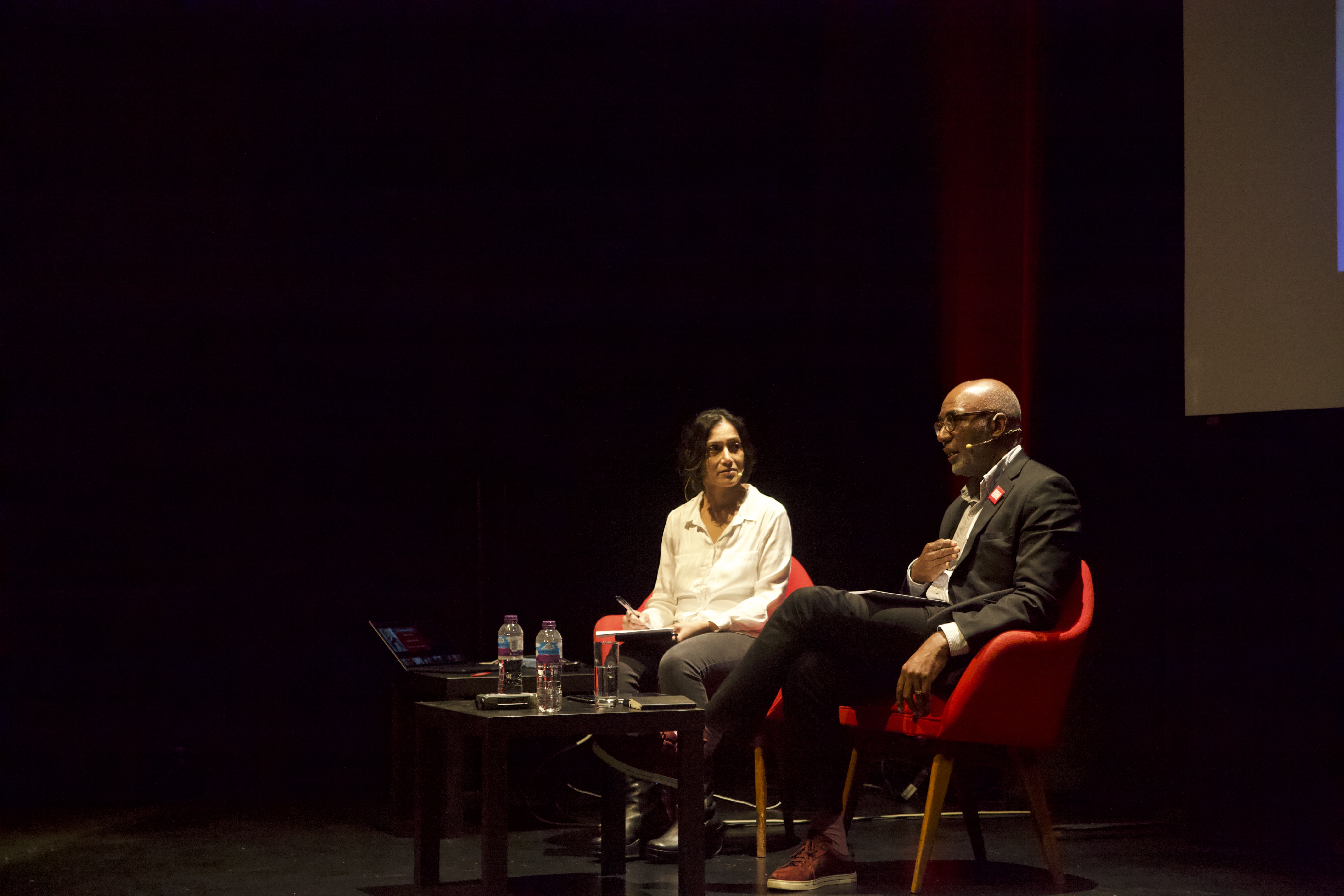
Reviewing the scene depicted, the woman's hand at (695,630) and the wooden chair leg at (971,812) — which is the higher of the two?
the woman's hand at (695,630)

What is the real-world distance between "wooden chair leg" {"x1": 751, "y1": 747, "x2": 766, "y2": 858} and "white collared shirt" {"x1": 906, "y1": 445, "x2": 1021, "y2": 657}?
1.95ft

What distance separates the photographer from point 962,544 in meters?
3.06

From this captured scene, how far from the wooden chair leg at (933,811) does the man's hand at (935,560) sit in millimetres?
484

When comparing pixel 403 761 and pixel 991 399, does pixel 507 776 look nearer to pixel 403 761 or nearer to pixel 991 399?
pixel 403 761

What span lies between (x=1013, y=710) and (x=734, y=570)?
0.95 metres

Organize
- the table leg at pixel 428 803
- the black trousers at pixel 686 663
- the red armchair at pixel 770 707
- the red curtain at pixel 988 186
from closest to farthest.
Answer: the table leg at pixel 428 803 → the black trousers at pixel 686 663 → the red armchair at pixel 770 707 → the red curtain at pixel 988 186

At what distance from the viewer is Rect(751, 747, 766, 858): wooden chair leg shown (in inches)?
124

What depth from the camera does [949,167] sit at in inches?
167

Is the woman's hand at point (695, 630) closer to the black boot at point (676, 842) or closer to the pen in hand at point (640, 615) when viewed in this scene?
the pen in hand at point (640, 615)

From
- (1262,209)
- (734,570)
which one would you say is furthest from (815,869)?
(1262,209)

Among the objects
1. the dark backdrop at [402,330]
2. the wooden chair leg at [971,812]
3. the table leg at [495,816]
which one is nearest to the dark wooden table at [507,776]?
the table leg at [495,816]

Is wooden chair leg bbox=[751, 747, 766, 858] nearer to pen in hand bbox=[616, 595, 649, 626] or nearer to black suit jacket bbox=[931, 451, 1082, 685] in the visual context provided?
pen in hand bbox=[616, 595, 649, 626]

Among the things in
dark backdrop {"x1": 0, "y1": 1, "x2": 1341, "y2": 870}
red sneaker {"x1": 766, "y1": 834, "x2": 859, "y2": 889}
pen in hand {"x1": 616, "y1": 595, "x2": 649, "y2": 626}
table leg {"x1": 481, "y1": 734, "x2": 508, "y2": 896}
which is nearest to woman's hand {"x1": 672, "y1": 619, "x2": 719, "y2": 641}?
pen in hand {"x1": 616, "y1": 595, "x2": 649, "y2": 626}

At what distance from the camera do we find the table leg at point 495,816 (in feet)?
7.64
